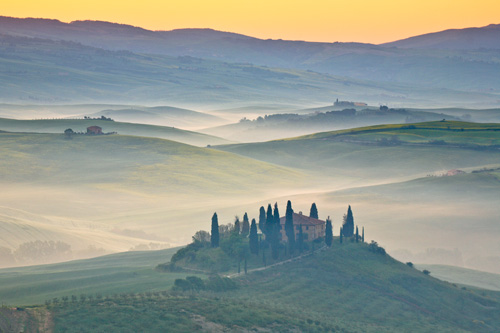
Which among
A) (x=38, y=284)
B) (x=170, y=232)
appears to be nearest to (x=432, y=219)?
(x=170, y=232)

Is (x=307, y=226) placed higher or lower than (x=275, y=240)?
higher

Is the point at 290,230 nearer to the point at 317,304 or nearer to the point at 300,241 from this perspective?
the point at 300,241

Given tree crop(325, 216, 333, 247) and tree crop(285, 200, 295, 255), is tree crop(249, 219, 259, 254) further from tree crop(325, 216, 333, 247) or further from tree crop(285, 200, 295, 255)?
tree crop(325, 216, 333, 247)

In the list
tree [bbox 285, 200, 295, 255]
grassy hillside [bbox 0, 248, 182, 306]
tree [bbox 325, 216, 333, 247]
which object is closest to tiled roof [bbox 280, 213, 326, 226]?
tree [bbox 325, 216, 333, 247]

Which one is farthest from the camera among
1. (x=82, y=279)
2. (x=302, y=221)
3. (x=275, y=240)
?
(x=302, y=221)

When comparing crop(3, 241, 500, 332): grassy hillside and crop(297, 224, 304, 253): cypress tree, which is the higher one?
crop(297, 224, 304, 253): cypress tree

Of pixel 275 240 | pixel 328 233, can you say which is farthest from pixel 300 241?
pixel 275 240

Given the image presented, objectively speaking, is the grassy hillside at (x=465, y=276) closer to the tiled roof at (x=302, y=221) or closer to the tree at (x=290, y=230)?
the tiled roof at (x=302, y=221)

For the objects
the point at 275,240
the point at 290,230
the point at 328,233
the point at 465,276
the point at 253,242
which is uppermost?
the point at 290,230

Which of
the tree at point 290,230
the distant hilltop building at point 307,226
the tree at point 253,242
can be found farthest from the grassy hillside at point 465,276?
the tree at point 253,242

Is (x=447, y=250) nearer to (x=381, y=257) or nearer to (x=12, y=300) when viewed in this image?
(x=381, y=257)
